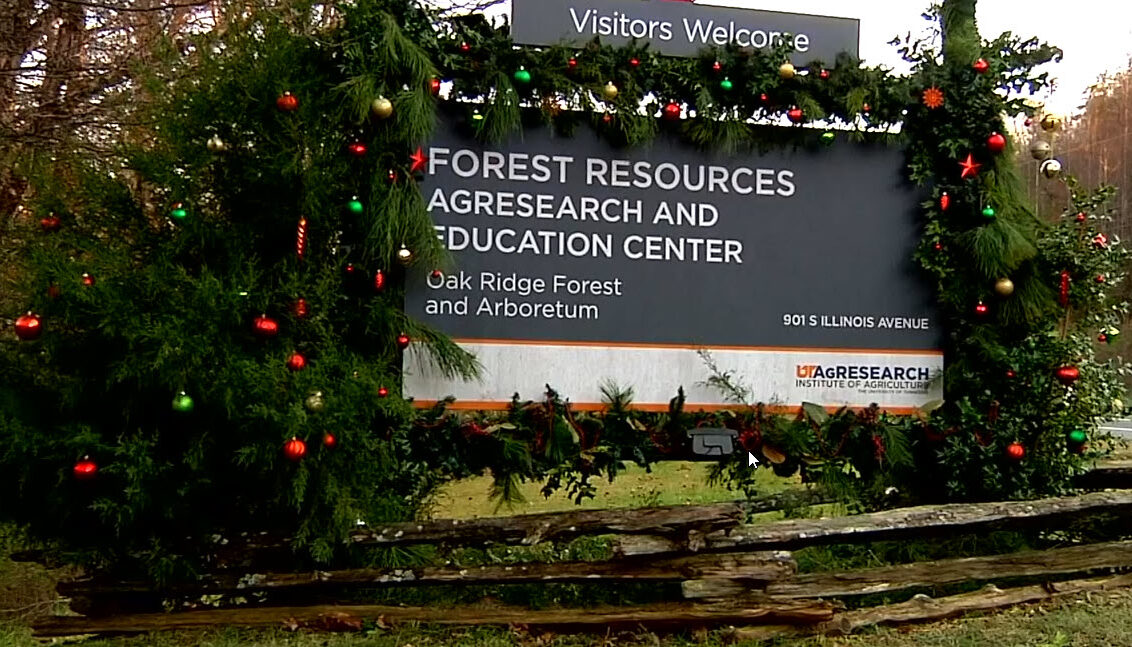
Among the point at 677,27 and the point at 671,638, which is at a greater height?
the point at 677,27

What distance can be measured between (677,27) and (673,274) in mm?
1381

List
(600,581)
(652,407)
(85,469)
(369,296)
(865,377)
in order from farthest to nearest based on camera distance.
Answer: (865,377), (652,407), (600,581), (369,296), (85,469)

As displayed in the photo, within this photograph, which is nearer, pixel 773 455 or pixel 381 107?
pixel 381 107

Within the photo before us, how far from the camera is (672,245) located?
5.18 meters

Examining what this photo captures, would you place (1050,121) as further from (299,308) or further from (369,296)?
(299,308)

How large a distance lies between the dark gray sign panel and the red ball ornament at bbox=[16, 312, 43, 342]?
168 centimetres

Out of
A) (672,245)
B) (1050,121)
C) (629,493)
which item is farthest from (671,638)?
(629,493)

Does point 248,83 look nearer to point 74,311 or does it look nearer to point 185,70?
point 185,70

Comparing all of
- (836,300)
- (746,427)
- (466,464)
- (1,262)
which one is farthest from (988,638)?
(1,262)

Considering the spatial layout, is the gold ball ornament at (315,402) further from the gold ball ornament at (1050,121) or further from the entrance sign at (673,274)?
the gold ball ornament at (1050,121)

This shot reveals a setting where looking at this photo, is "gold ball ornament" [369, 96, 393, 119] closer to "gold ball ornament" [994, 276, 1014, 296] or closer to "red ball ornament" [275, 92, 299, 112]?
"red ball ornament" [275, 92, 299, 112]

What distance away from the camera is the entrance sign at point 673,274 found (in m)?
4.97

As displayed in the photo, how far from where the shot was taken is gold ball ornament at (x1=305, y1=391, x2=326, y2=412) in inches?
169

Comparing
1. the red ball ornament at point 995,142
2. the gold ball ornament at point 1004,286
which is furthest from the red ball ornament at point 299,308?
the red ball ornament at point 995,142
